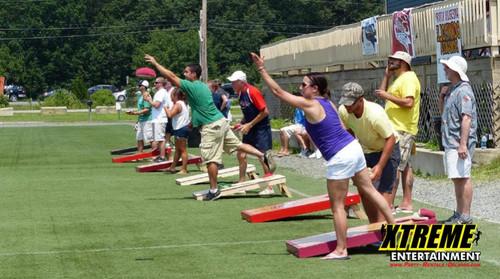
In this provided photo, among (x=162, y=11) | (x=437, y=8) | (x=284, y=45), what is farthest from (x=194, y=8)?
(x=437, y=8)

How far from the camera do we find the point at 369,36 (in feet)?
79.6

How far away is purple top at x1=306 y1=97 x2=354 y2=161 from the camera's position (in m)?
8.74

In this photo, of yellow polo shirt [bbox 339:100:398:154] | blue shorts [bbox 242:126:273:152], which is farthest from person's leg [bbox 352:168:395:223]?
blue shorts [bbox 242:126:273:152]

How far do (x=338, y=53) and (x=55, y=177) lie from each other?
1077 centimetres

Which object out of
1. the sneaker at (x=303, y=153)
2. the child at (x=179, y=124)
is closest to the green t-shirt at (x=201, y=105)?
the child at (x=179, y=124)

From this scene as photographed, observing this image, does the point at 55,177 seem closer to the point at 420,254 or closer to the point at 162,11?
the point at 420,254

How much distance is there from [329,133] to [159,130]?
12.0m

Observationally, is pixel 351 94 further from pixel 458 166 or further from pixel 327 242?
pixel 458 166

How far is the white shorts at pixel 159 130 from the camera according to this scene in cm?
2048

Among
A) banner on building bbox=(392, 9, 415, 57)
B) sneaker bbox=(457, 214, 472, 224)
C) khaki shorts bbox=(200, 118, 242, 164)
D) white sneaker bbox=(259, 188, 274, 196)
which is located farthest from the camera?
banner on building bbox=(392, 9, 415, 57)

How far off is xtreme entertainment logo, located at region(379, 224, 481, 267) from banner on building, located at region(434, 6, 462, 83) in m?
9.75

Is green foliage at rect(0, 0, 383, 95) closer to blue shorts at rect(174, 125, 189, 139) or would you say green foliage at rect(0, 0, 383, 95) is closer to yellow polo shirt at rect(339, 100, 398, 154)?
blue shorts at rect(174, 125, 189, 139)

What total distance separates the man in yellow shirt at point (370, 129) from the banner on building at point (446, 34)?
875 centimetres

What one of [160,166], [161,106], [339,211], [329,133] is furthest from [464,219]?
[161,106]
